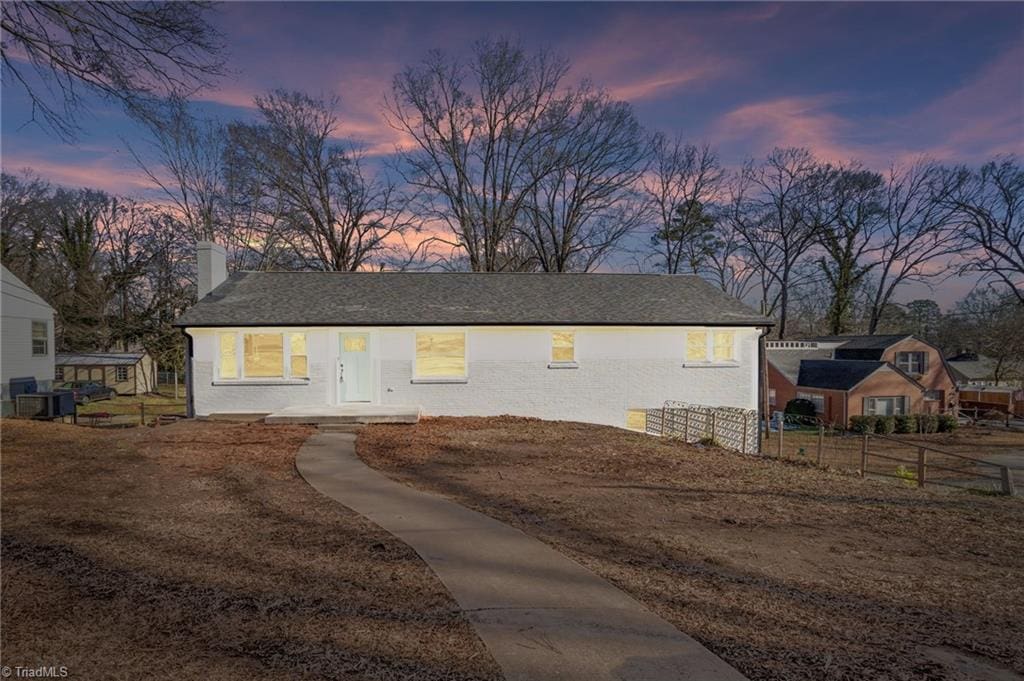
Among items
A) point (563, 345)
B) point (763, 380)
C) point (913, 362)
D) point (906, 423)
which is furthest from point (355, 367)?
point (913, 362)

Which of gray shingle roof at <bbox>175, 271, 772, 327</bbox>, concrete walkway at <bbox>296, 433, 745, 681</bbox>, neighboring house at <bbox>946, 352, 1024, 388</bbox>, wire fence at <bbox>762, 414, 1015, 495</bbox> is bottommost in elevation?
wire fence at <bbox>762, 414, 1015, 495</bbox>

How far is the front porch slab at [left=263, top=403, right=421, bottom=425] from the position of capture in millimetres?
13719

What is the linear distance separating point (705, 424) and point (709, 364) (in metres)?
2.60

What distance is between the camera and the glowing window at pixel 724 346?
17.1 metres

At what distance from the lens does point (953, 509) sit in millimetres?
7977

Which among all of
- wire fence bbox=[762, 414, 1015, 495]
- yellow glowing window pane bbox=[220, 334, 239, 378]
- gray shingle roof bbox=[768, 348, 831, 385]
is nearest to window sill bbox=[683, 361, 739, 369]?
wire fence bbox=[762, 414, 1015, 495]

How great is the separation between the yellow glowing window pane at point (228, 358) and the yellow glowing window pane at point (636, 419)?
38.2ft

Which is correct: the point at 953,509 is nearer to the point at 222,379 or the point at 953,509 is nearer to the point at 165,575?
the point at 165,575

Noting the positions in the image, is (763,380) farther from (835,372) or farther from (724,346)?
(835,372)

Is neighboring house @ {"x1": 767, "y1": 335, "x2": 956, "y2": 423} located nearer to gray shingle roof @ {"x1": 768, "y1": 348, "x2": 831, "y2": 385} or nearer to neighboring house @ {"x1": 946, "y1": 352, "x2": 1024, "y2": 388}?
gray shingle roof @ {"x1": 768, "y1": 348, "x2": 831, "y2": 385}

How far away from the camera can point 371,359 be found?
51.7 feet

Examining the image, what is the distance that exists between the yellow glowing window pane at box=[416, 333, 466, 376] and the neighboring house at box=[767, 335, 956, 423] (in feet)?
92.4

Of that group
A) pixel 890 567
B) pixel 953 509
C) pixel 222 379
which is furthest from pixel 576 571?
pixel 222 379

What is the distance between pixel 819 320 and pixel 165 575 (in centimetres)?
7109
